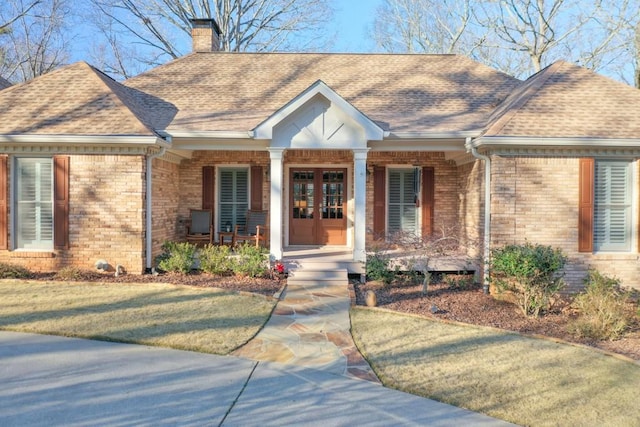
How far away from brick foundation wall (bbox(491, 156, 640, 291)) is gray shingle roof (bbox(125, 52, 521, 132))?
5.23ft

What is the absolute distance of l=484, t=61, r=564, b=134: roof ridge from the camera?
8.84 m

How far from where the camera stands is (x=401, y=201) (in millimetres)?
11852

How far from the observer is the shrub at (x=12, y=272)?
888cm

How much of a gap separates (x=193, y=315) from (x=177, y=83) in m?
7.51

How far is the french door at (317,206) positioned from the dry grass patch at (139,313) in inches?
166

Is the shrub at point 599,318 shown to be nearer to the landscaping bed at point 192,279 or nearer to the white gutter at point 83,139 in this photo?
the landscaping bed at point 192,279

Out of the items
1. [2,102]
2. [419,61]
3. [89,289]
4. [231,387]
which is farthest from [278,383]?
[419,61]

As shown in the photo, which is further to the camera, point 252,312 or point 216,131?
point 216,131

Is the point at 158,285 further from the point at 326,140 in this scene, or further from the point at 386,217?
the point at 386,217

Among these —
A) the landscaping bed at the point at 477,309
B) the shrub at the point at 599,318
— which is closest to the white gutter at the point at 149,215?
the landscaping bed at the point at 477,309

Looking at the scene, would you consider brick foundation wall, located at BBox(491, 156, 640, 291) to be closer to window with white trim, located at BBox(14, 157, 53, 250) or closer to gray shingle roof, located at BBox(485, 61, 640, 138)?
gray shingle roof, located at BBox(485, 61, 640, 138)

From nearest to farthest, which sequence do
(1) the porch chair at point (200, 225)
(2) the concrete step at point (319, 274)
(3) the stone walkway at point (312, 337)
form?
(3) the stone walkway at point (312, 337), (2) the concrete step at point (319, 274), (1) the porch chair at point (200, 225)

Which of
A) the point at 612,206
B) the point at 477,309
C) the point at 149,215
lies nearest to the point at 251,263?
the point at 149,215

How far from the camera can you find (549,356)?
5.44 m
